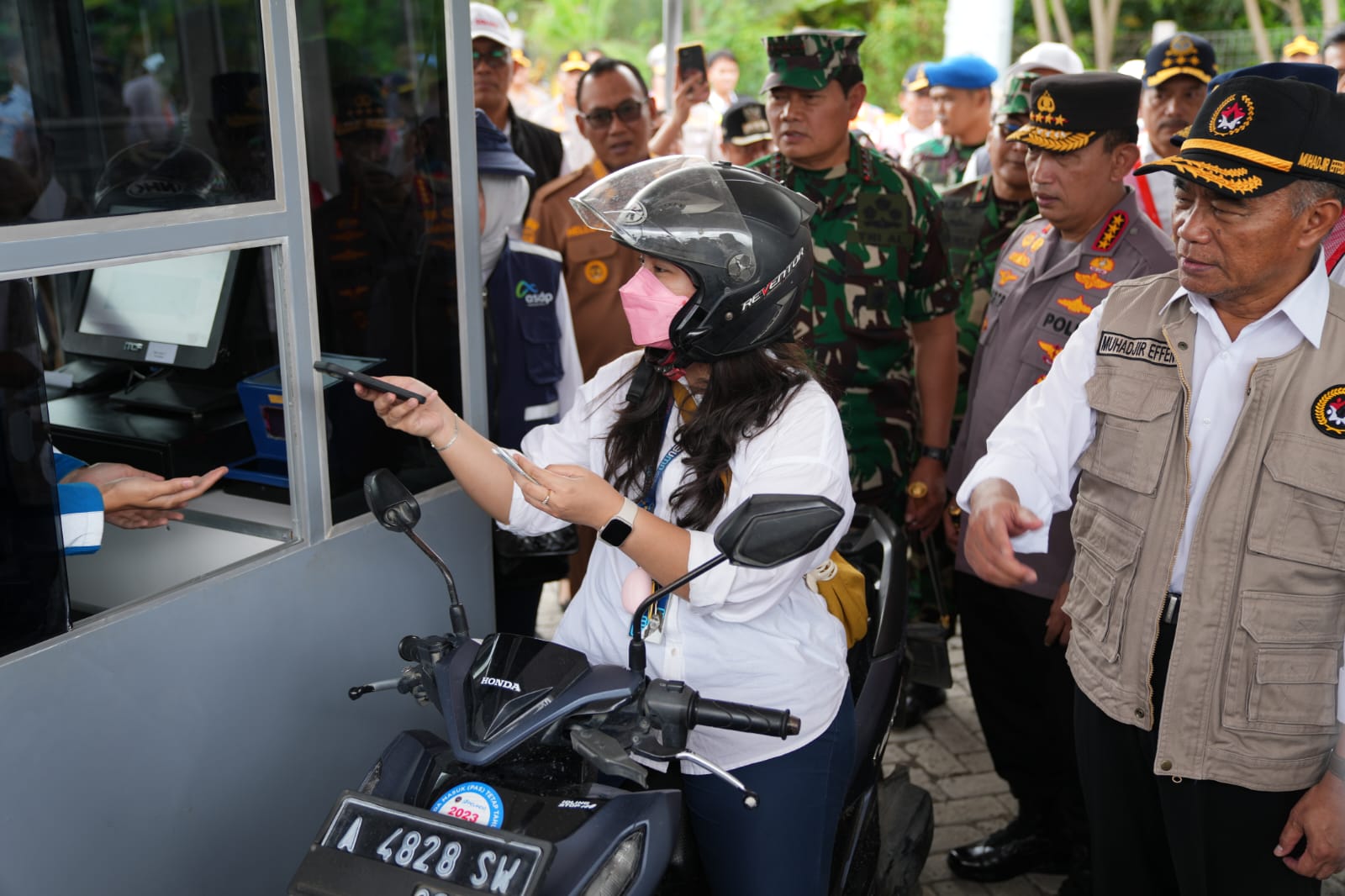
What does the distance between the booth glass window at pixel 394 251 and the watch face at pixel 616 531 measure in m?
0.78

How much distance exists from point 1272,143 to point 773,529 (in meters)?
1.09

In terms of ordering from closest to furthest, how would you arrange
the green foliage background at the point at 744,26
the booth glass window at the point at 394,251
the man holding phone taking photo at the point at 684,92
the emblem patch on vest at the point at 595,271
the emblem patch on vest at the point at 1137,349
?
1. the emblem patch on vest at the point at 1137,349
2. the booth glass window at the point at 394,251
3. the emblem patch on vest at the point at 595,271
4. the man holding phone taking photo at the point at 684,92
5. the green foliage background at the point at 744,26

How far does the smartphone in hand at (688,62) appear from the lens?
4.76 metres

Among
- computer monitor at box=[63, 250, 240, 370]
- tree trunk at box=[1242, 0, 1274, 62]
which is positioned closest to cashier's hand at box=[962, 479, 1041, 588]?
computer monitor at box=[63, 250, 240, 370]

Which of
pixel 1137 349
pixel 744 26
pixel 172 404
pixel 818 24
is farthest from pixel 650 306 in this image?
pixel 818 24

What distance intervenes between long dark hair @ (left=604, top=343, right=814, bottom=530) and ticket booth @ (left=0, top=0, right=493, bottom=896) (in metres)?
0.62

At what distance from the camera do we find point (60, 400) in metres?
2.61

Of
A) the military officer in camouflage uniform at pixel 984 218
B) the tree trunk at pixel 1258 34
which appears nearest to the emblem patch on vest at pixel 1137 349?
the military officer in camouflage uniform at pixel 984 218

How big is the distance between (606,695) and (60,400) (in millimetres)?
1671

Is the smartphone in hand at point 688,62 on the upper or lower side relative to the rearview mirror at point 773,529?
upper

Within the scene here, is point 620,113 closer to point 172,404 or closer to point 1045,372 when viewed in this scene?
point 1045,372

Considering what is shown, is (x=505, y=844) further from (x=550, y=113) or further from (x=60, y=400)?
(x=550, y=113)

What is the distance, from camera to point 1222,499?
6.30 feet

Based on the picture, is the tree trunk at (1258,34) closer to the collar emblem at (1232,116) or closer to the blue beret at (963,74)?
the blue beret at (963,74)
